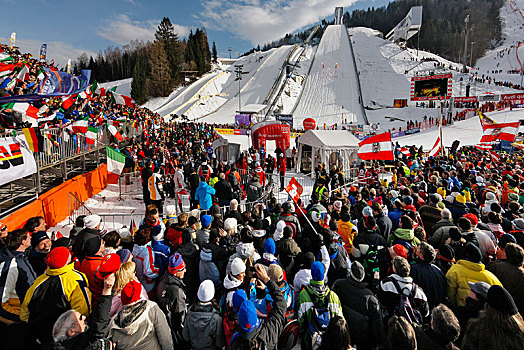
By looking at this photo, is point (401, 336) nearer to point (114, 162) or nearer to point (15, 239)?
point (15, 239)

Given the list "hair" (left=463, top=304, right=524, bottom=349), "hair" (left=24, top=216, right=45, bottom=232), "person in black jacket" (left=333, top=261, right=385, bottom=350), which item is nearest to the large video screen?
"person in black jacket" (left=333, top=261, right=385, bottom=350)

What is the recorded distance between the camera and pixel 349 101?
4100 centimetres

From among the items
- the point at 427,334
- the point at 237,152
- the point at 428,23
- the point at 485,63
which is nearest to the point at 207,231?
the point at 427,334

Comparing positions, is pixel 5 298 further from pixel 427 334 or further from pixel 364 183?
pixel 364 183

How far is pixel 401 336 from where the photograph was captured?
1878 mm

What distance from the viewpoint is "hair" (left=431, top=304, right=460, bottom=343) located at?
1.93 meters

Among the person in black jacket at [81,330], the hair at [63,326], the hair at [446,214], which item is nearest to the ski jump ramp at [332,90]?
the hair at [446,214]

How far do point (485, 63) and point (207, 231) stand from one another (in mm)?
83243

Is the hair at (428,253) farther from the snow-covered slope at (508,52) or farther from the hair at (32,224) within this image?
the snow-covered slope at (508,52)

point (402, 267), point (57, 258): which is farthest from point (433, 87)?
point (57, 258)

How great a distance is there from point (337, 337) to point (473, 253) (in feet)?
6.42

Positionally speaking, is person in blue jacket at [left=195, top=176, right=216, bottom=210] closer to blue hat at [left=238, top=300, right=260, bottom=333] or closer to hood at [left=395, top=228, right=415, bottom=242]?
hood at [left=395, top=228, right=415, bottom=242]

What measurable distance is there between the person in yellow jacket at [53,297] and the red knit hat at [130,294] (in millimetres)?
451

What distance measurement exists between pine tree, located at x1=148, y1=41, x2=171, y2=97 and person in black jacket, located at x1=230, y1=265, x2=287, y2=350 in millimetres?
61614
